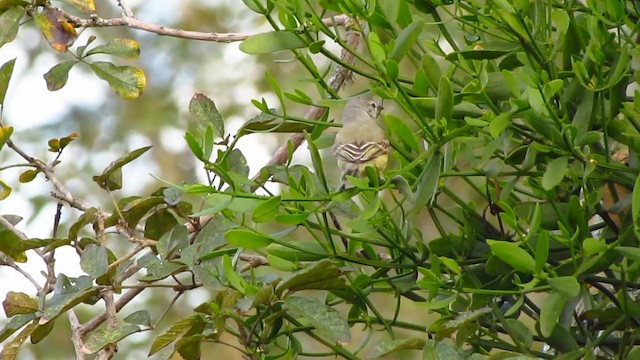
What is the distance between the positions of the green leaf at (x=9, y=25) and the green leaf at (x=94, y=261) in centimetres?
25

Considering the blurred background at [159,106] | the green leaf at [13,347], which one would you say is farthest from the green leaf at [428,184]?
the blurred background at [159,106]

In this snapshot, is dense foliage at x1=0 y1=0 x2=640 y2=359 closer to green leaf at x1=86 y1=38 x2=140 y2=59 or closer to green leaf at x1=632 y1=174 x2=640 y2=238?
green leaf at x1=632 y1=174 x2=640 y2=238

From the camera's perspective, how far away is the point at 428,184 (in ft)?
2.88

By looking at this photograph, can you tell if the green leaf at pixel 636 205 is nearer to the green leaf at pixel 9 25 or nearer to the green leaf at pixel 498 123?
the green leaf at pixel 498 123

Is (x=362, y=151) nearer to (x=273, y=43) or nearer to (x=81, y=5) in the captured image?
(x=273, y=43)

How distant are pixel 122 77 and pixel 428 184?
482 mm

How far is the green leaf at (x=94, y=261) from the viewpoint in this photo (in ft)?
3.43

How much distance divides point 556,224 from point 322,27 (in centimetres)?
28

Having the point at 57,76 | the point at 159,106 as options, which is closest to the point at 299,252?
the point at 57,76

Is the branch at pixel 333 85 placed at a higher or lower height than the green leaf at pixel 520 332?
higher

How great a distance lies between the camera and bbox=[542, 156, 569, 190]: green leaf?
35.3 inches

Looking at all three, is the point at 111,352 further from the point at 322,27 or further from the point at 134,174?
the point at 134,174

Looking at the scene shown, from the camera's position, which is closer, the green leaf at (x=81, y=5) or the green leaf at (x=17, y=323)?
the green leaf at (x=17, y=323)

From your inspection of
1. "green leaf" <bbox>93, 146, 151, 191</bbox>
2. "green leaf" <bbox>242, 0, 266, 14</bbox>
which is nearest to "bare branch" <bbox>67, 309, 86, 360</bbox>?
"green leaf" <bbox>93, 146, 151, 191</bbox>
